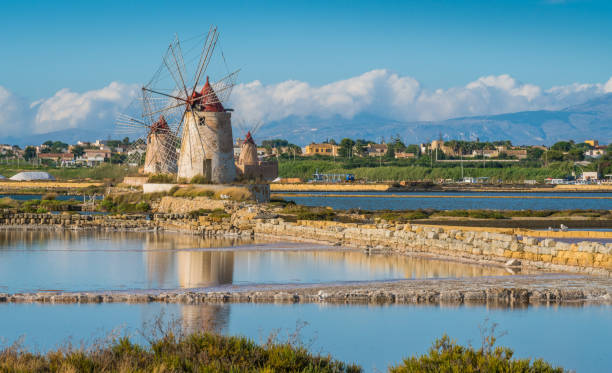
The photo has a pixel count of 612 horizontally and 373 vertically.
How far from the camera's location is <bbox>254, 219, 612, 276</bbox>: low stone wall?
47.1ft

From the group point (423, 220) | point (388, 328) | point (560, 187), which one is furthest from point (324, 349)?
point (560, 187)

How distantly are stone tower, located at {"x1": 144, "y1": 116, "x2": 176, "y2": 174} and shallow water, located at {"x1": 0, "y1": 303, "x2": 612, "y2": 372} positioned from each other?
3303 centimetres

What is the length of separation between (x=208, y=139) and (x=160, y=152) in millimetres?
12490

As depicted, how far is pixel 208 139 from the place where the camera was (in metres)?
33.3

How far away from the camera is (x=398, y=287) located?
12.3 meters

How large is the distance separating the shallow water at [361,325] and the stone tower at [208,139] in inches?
881

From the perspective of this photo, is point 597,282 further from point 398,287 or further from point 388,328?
point 388,328

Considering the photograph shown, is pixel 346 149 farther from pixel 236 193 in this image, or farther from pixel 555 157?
pixel 236 193

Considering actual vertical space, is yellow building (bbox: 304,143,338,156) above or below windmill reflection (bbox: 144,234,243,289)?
above

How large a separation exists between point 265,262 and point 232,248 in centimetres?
365

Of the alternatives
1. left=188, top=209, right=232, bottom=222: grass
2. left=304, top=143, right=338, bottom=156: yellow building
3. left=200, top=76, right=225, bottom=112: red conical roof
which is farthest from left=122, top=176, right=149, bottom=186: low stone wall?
left=304, top=143, right=338, bottom=156: yellow building

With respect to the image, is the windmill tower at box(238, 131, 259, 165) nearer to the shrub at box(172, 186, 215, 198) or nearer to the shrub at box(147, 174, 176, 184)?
the shrub at box(147, 174, 176, 184)

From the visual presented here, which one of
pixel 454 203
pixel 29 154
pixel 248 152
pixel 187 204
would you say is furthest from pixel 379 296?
pixel 29 154

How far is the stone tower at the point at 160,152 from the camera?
4400 cm
